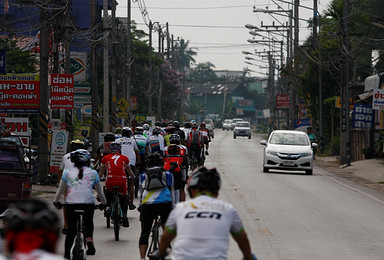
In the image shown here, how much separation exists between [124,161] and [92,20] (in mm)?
18847

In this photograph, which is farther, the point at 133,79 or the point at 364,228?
the point at 133,79

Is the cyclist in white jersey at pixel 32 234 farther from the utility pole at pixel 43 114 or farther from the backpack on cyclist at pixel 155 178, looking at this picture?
the utility pole at pixel 43 114

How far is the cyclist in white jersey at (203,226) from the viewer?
5.82 metres

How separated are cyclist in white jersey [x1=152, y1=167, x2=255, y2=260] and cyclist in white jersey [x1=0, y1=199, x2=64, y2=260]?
6.06 feet

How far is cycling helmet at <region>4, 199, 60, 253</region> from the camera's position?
3980mm

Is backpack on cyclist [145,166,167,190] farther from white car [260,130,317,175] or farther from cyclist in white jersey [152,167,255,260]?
white car [260,130,317,175]

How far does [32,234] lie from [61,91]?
2112 cm

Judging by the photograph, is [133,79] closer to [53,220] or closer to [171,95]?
[171,95]

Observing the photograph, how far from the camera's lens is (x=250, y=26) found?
6481 cm

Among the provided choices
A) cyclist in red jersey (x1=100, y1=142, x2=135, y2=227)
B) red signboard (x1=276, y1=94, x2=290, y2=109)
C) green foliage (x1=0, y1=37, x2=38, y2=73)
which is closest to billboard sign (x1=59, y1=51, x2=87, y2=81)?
green foliage (x1=0, y1=37, x2=38, y2=73)

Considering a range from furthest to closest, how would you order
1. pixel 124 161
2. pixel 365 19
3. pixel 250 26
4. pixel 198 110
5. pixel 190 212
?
pixel 198 110 → pixel 250 26 → pixel 365 19 → pixel 124 161 → pixel 190 212

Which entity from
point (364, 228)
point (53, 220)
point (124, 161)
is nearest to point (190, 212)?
point (53, 220)

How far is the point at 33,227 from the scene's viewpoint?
157 inches

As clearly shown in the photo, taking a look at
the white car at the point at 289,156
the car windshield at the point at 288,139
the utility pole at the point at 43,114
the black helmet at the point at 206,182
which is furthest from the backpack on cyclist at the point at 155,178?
the car windshield at the point at 288,139
